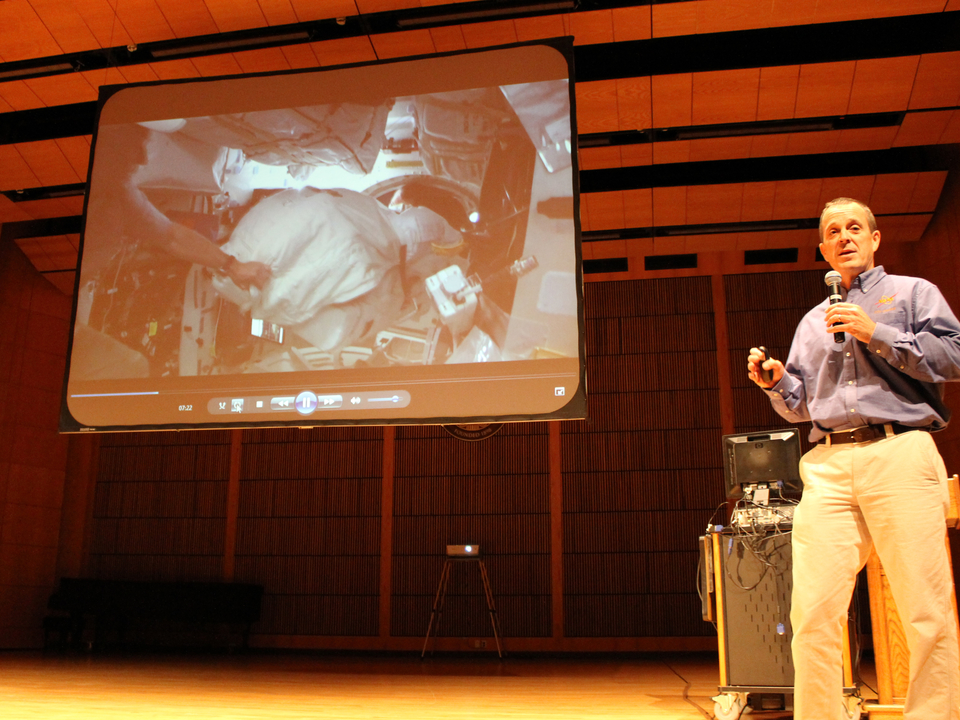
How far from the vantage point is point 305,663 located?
5.14 meters

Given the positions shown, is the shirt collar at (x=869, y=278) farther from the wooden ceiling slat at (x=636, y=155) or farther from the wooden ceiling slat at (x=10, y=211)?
the wooden ceiling slat at (x=10, y=211)

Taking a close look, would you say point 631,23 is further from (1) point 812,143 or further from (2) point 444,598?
(2) point 444,598

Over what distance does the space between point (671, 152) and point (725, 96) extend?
1.85 ft

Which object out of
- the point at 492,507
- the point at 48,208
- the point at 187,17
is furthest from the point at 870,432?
the point at 48,208

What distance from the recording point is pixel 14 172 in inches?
202

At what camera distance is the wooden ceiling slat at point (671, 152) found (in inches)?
188

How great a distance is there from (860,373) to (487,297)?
1593 mm

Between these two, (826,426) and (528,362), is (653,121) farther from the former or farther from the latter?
(826,426)

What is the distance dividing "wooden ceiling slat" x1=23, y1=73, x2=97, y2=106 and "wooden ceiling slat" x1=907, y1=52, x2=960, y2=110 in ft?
15.2

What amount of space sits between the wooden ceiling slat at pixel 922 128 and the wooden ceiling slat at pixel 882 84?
20 centimetres

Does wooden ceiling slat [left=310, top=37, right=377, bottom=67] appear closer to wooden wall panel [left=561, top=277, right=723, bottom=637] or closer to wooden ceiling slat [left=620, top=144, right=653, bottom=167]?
wooden ceiling slat [left=620, top=144, right=653, bottom=167]

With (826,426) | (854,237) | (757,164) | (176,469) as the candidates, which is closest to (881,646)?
(826,426)

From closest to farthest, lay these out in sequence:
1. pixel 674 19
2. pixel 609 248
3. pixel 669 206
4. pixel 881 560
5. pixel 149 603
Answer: pixel 881 560 < pixel 674 19 < pixel 669 206 < pixel 609 248 < pixel 149 603

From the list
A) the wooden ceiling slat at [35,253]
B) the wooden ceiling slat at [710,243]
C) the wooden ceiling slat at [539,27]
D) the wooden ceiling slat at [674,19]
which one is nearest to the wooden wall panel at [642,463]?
the wooden ceiling slat at [710,243]
